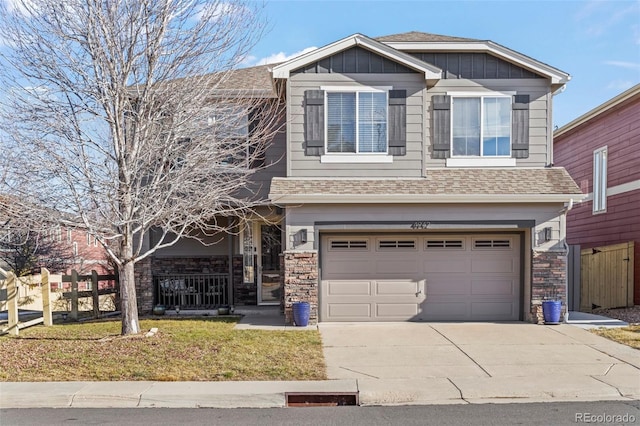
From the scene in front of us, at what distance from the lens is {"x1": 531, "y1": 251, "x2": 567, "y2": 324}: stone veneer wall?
10.6m

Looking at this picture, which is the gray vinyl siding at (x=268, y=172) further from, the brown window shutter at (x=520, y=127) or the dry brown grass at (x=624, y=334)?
the dry brown grass at (x=624, y=334)

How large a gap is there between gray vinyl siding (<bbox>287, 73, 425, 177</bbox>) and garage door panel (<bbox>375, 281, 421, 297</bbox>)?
258 centimetres

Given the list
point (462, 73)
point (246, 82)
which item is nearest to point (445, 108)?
point (462, 73)

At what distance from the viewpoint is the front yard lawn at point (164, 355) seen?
6.80 m

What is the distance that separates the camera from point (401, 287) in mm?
10992

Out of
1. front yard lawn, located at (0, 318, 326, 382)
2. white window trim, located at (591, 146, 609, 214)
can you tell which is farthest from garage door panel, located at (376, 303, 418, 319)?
white window trim, located at (591, 146, 609, 214)

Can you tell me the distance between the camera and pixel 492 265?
437 inches

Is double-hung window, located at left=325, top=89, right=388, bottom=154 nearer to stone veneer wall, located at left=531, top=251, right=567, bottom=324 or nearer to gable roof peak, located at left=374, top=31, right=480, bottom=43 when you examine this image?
gable roof peak, located at left=374, top=31, right=480, bottom=43

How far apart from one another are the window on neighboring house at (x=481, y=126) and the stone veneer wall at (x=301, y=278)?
4.57m

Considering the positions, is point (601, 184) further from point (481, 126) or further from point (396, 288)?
point (396, 288)

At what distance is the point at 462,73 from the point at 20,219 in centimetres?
1024

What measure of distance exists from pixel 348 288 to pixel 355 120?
3999 mm

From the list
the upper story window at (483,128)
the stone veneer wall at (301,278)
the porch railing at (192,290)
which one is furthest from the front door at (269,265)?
the upper story window at (483,128)

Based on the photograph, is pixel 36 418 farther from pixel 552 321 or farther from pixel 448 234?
pixel 552 321
